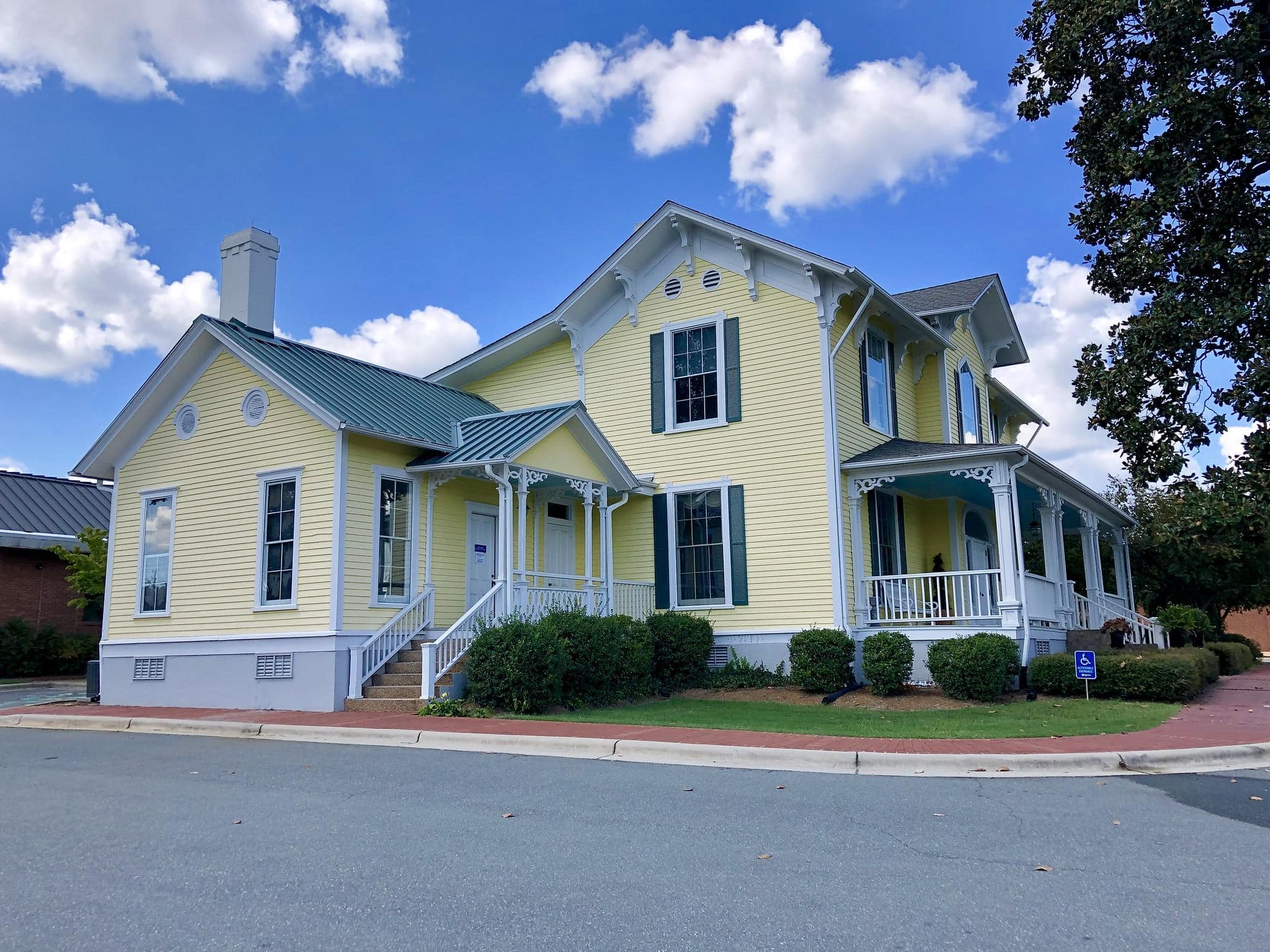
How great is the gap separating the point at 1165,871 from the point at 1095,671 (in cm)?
955

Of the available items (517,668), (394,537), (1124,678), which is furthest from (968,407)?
(517,668)

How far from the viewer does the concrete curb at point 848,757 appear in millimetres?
9039

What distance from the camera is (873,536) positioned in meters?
18.2

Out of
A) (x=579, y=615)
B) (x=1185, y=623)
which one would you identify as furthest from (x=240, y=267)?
(x=1185, y=623)

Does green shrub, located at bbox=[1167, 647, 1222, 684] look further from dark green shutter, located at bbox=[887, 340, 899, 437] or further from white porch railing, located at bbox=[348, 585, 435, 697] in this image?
white porch railing, located at bbox=[348, 585, 435, 697]

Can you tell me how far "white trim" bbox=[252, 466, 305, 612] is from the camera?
15383 mm

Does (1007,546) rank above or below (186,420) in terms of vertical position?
below

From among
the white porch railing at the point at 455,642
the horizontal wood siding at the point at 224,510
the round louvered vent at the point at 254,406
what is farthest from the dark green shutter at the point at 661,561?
the round louvered vent at the point at 254,406

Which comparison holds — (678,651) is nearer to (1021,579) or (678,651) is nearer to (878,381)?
(1021,579)

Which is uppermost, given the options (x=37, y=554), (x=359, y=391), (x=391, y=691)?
(x=359, y=391)

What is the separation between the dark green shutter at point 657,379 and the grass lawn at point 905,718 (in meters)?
5.69

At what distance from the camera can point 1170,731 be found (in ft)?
35.9

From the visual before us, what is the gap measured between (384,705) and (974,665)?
8323mm

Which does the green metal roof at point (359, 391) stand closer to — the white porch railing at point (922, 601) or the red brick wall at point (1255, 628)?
the white porch railing at point (922, 601)
